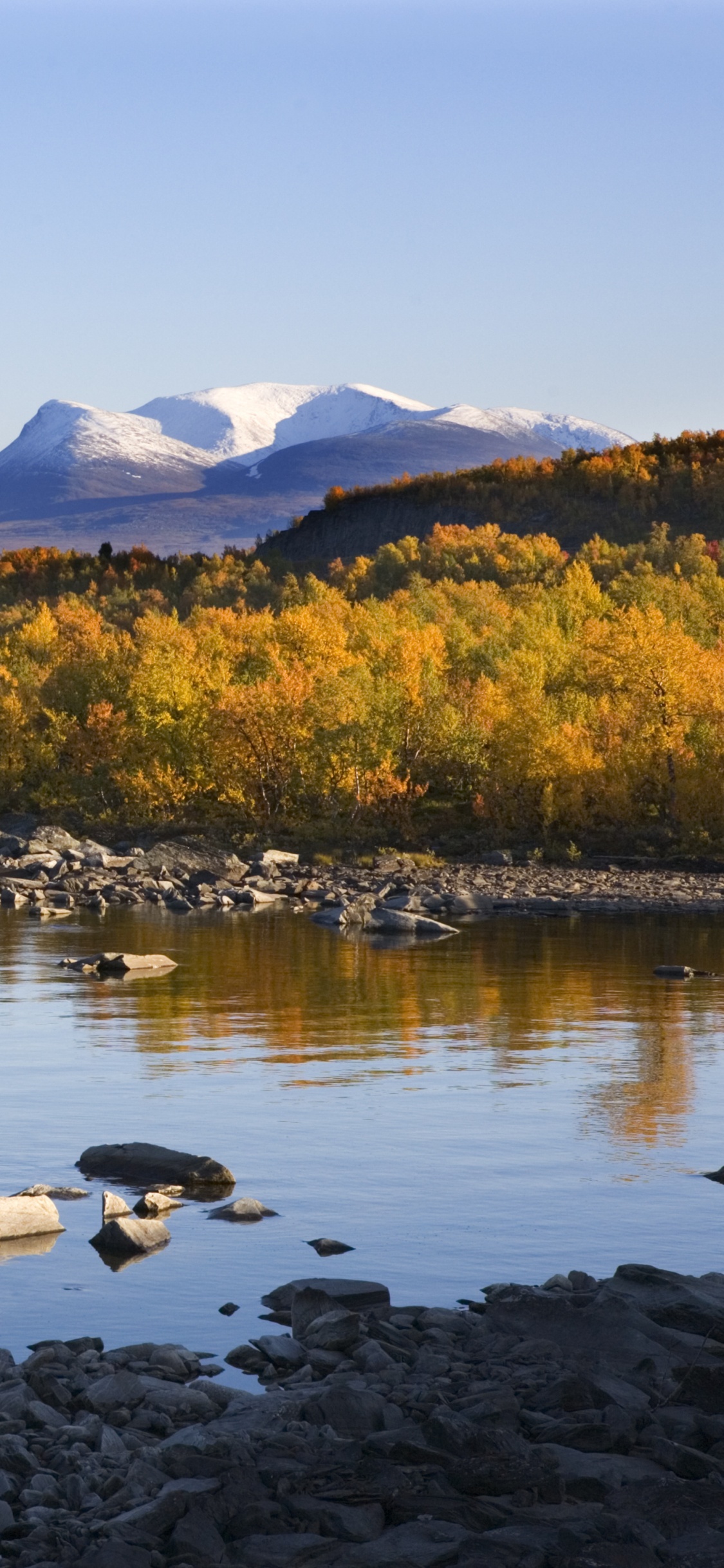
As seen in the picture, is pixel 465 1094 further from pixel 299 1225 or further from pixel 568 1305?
pixel 568 1305

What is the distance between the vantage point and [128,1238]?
13852mm

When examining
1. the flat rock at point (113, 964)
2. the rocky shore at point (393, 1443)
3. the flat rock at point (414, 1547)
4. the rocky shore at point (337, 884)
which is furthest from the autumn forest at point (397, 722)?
the flat rock at point (414, 1547)

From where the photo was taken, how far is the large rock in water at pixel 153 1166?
1630 centimetres

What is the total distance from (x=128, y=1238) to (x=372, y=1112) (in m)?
6.39

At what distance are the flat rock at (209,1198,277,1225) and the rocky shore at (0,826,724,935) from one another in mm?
27493

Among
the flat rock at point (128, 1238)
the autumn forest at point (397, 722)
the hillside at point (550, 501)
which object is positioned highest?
the hillside at point (550, 501)

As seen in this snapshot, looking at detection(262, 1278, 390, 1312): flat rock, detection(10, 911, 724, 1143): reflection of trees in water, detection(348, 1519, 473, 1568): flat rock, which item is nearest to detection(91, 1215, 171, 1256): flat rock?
detection(262, 1278, 390, 1312): flat rock

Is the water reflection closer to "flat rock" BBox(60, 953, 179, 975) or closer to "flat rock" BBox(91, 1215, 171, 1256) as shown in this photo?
"flat rock" BBox(91, 1215, 171, 1256)

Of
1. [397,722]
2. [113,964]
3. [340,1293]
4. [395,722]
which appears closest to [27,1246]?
[340,1293]

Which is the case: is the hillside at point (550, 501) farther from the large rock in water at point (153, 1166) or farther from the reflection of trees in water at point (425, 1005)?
the large rock in water at point (153, 1166)

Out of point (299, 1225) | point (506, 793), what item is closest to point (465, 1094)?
point (299, 1225)

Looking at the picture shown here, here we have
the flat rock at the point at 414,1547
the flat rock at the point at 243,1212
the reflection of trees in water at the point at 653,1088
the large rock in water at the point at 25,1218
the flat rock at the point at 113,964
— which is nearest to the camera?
the flat rock at the point at 414,1547

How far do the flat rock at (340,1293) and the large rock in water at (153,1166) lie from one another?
149 inches

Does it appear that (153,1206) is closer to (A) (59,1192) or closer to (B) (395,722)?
(A) (59,1192)
